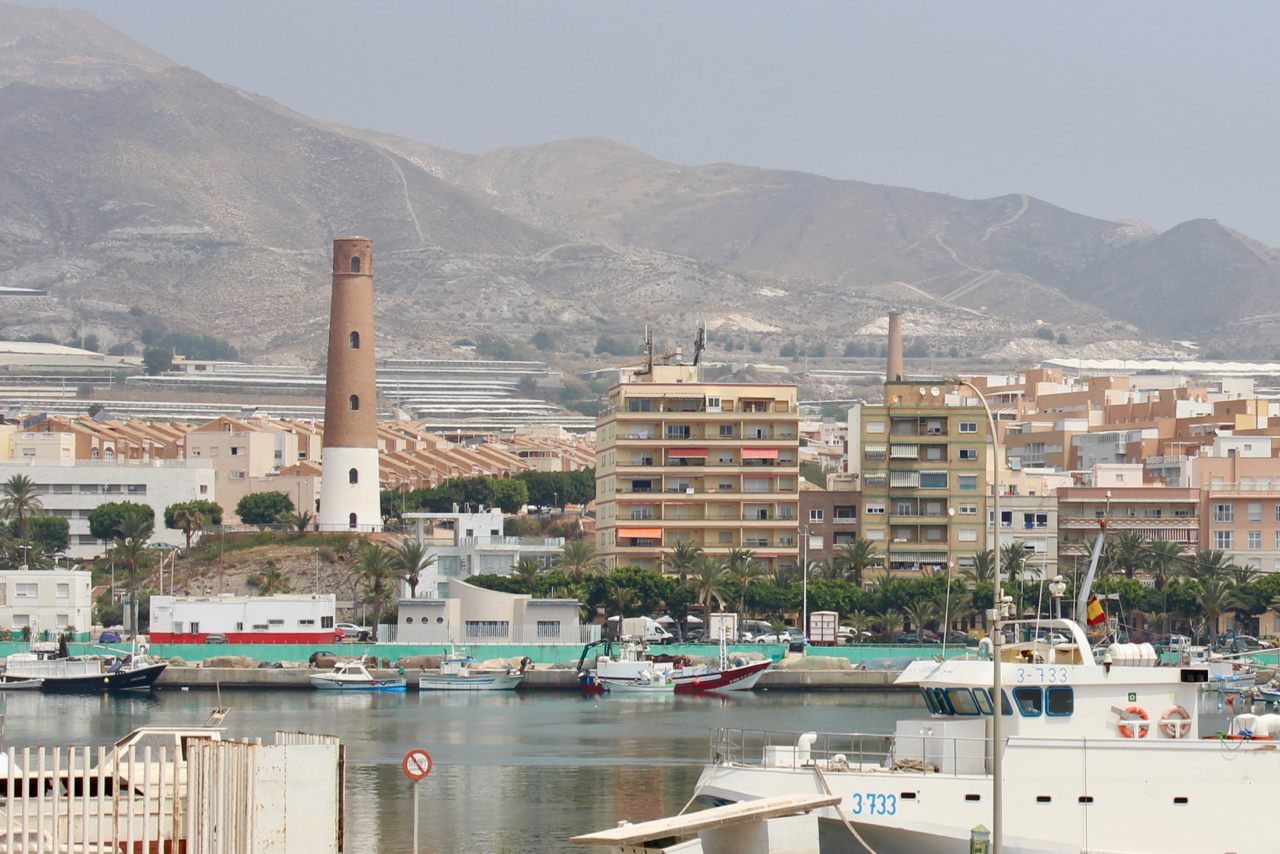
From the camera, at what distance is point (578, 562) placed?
98.2 m

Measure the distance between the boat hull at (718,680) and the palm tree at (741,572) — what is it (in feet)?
43.7

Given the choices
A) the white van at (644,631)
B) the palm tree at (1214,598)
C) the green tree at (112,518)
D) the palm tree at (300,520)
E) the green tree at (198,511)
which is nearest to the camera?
the palm tree at (1214,598)

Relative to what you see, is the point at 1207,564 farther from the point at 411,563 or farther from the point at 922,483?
the point at 411,563

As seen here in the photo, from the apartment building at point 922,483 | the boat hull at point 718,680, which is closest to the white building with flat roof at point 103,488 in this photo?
the apartment building at point 922,483

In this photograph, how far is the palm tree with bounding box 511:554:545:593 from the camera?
316 feet

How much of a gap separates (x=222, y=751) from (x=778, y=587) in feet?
246

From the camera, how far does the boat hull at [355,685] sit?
80875 mm

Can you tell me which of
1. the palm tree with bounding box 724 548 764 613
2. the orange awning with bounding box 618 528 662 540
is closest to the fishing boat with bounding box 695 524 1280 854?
the palm tree with bounding box 724 548 764 613

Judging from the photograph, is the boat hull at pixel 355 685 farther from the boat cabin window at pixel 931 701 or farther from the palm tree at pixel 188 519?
the boat cabin window at pixel 931 701

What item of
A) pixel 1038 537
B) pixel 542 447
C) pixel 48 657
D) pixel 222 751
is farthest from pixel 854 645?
pixel 542 447

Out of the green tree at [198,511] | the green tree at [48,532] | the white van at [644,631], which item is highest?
the green tree at [198,511]

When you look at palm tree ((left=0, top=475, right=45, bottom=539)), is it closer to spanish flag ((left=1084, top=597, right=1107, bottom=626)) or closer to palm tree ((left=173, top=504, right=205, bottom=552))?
palm tree ((left=173, top=504, right=205, bottom=552))

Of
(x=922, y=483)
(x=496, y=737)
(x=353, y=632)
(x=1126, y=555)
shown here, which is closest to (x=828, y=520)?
(x=922, y=483)

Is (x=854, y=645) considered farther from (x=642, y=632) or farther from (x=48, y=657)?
(x=48, y=657)
